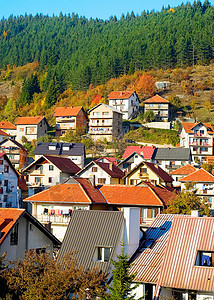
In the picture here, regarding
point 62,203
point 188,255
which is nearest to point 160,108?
point 62,203

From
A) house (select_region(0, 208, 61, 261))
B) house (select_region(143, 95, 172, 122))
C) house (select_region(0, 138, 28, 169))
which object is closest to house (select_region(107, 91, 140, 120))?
house (select_region(143, 95, 172, 122))

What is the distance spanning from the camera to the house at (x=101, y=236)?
1026 inches

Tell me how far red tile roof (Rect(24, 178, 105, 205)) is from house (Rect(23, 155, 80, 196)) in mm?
21609

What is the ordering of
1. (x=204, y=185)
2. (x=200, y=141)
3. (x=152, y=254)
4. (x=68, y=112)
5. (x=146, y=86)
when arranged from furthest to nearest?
1. (x=146, y=86)
2. (x=68, y=112)
3. (x=200, y=141)
4. (x=204, y=185)
5. (x=152, y=254)

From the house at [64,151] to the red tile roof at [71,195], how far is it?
4494 cm

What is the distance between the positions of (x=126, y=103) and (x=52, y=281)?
109 metres

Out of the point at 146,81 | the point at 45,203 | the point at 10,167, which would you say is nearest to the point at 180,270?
the point at 45,203

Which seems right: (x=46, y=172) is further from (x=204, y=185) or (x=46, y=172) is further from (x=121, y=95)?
(x=121, y=95)

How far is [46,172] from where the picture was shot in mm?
73812

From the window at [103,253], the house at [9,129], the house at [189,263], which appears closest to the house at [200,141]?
the house at [9,129]

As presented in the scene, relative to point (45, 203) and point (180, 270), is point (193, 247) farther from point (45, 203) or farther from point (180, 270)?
point (45, 203)

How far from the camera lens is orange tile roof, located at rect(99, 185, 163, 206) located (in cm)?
4938

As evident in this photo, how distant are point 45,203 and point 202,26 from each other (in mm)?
152794

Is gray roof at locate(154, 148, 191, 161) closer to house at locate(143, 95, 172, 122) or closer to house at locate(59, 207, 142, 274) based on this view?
house at locate(143, 95, 172, 122)
